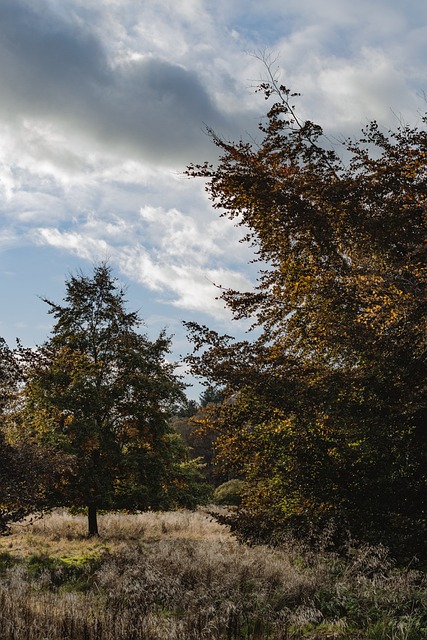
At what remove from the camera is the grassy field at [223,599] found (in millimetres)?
5418

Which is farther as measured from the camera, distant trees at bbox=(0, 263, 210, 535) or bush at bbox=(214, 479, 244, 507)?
Answer: bush at bbox=(214, 479, 244, 507)

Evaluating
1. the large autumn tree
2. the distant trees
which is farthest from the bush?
the large autumn tree

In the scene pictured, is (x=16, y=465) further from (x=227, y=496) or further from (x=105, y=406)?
(x=227, y=496)

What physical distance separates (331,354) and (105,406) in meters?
8.15

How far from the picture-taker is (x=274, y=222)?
11.8 m

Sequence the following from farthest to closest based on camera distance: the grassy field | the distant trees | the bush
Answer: the bush
the distant trees
the grassy field

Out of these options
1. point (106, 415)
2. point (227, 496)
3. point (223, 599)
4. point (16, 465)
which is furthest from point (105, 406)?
point (227, 496)

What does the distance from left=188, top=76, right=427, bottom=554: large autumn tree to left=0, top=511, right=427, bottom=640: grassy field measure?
1.17 m

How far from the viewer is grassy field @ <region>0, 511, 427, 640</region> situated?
5418 millimetres

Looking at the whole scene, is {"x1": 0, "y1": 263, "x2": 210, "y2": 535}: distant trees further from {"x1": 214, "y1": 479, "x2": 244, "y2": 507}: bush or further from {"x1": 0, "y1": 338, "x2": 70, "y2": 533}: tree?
{"x1": 214, "y1": 479, "x2": 244, "y2": 507}: bush

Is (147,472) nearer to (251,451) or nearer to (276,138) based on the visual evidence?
(251,451)

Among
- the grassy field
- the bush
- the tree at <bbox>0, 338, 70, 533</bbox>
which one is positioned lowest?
the bush

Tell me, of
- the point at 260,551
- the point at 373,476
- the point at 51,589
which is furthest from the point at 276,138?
the point at 51,589

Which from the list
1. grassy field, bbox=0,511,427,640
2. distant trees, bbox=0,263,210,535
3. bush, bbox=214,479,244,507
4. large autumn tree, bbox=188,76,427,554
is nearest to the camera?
grassy field, bbox=0,511,427,640
